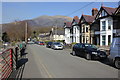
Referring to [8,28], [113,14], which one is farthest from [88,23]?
[8,28]

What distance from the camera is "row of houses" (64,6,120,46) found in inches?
966

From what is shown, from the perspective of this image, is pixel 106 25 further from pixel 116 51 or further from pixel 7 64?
pixel 7 64

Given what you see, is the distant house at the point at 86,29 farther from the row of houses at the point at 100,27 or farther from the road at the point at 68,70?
the road at the point at 68,70

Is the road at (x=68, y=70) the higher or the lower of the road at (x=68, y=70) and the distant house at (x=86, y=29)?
the lower

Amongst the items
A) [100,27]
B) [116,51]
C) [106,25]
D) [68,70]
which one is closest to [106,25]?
[106,25]

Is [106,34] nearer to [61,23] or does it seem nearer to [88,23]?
[88,23]

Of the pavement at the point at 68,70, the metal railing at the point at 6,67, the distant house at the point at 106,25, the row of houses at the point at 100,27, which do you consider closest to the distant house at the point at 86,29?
the row of houses at the point at 100,27

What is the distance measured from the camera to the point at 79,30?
37.6 metres

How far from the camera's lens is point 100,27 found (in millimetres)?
27281

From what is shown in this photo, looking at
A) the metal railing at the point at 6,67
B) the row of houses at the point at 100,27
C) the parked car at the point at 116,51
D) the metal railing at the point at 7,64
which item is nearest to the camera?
the metal railing at the point at 6,67

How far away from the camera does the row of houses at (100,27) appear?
80.5 feet

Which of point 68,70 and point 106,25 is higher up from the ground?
point 106,25

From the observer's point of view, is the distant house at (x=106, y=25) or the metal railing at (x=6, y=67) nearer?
the metal railing at (x=6, y=67)

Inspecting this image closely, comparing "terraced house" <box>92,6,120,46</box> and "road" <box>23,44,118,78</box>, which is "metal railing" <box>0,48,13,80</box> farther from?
"terraced house" <box>92,6,120,46</box>
